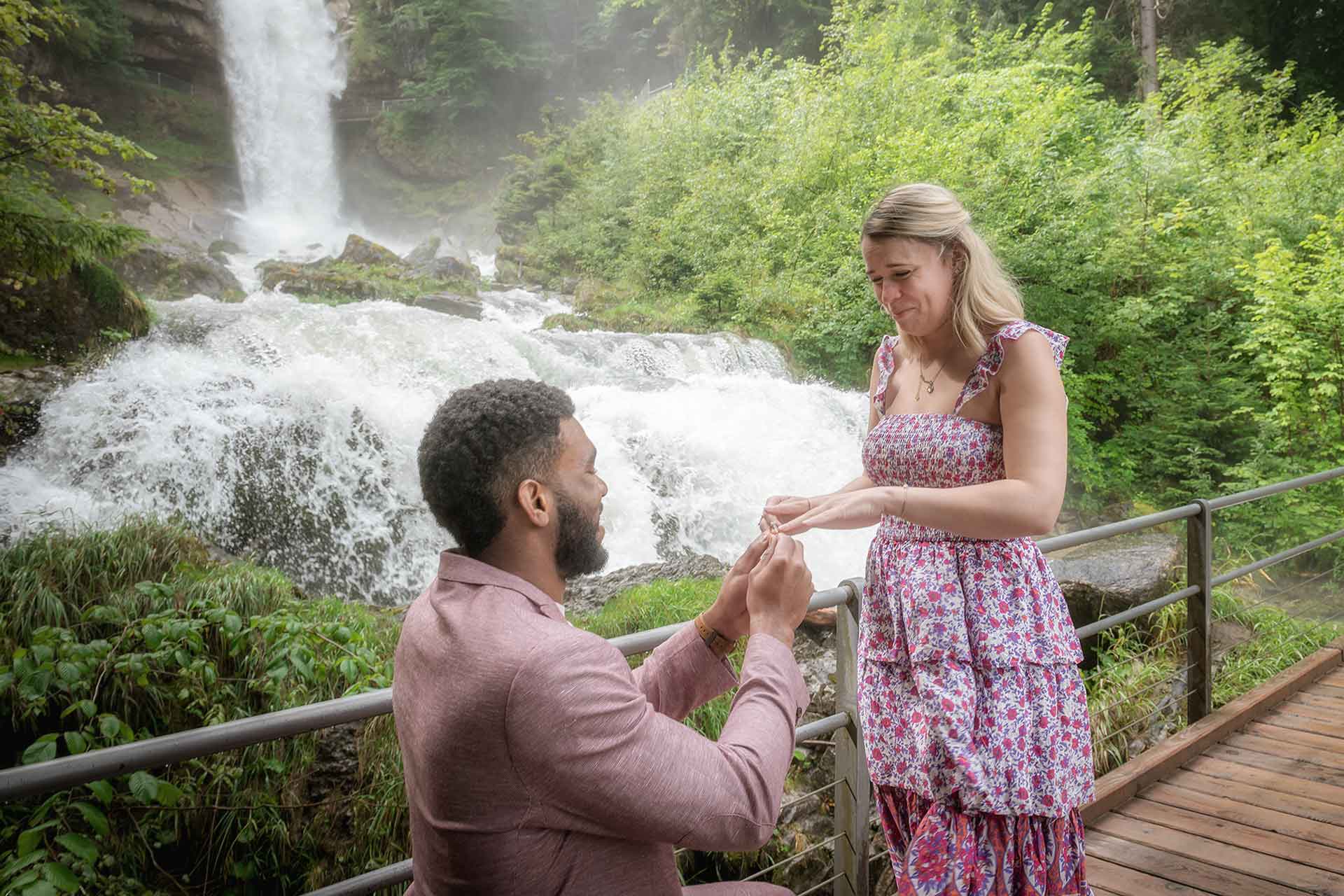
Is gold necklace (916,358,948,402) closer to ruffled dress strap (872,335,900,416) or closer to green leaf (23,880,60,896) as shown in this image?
ruffled dress strap (872,335,900,416)

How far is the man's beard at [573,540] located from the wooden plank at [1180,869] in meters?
1.91

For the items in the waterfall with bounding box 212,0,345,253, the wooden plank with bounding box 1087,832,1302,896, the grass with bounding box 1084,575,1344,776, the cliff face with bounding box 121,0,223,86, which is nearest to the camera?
the wooden plank with bounding box 1087,832,1302,896

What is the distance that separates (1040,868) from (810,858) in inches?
59.2

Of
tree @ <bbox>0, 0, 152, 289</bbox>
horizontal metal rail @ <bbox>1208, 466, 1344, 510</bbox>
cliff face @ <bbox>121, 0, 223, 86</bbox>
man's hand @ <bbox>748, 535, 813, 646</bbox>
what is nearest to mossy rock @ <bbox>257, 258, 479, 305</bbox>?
cliff face @ <bbox>121, 0, 223, 86</bbox>

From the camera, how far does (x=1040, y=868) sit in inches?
46.4

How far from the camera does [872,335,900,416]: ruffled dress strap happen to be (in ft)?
4.89

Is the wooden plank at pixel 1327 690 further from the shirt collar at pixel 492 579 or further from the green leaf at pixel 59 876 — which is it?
the green leaf at pixel 59 876

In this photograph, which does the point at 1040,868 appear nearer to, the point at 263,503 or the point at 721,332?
the point at 263,503

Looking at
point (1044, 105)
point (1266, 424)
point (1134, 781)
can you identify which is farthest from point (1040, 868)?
point (1044, 105)

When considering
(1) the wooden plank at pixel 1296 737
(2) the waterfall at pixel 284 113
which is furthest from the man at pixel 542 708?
(2) the waterfall at pixel 284 113

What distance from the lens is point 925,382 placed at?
137 centimetres

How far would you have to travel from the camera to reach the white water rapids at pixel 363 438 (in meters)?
5.02

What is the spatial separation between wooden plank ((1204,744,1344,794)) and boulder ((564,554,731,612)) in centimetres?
261

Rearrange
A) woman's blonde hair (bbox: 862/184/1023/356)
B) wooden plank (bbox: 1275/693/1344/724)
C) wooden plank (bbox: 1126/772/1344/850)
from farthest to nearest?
wooden plank (bbox: 1275/693/1344/724) < wooden plank (bbox: 1126/772/1344/850) < woman's blonde hair (bbox: 862/184/1023/356)
